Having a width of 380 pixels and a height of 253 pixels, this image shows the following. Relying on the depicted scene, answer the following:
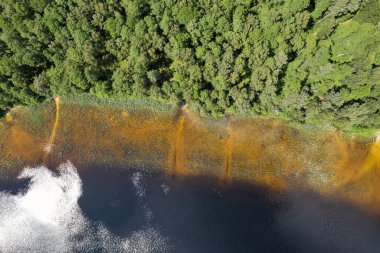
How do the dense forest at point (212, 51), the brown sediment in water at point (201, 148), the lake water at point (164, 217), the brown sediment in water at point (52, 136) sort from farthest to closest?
the brown sediment in water at point (52, 136)
the brown sediment in water at point (201, 148)
the lake water at point (164, 217)
the dense forest at point (212, 51)

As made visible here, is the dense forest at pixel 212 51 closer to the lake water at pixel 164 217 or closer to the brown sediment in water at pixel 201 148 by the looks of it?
the brown sediment in water at pixel 201 148

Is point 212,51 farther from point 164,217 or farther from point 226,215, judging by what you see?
point 164,217

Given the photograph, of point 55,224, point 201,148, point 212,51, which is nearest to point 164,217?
point 201,148

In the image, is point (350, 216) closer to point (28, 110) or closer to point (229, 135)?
point (229, 135)

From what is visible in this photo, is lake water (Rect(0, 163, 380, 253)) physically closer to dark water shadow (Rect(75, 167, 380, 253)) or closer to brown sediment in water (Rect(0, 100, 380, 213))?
dark water shadow (Rect(75, 167, 380, 253))

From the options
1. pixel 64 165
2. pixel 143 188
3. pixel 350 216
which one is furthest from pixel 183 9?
pixel 350 216

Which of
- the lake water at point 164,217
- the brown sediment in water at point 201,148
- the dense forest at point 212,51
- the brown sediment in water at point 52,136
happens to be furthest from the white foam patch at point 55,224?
the dense forest at point 212,51
